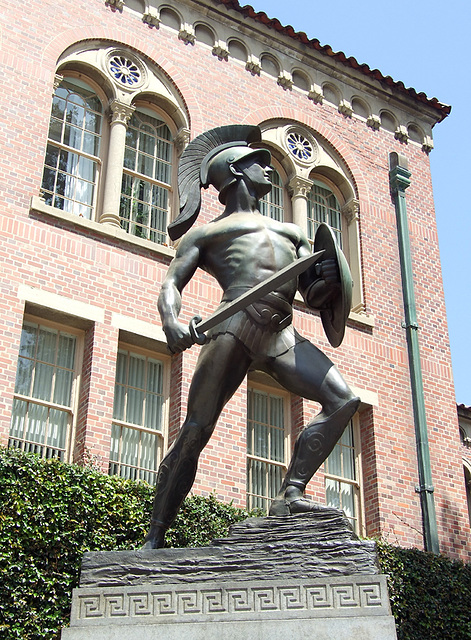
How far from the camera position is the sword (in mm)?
6113

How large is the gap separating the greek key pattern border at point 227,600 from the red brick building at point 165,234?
6159 millimetres

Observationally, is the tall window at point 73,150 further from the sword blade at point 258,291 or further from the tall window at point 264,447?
the sword blade at point 258,291

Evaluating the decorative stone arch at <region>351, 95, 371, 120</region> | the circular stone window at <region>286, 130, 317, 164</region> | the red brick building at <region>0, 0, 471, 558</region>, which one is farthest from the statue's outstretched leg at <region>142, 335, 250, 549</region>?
the decorative stone arch at <region>351, 95, 371, 120</region>

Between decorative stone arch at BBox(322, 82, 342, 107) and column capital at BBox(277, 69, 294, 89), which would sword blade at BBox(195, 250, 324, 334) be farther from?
decorative stone arch at BBox(322, 82, 342, 107)

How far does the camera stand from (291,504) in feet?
20.1

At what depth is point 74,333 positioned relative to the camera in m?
13.2

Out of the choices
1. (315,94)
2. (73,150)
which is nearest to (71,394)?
(73,150)

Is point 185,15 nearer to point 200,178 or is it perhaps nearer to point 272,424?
point 272,424

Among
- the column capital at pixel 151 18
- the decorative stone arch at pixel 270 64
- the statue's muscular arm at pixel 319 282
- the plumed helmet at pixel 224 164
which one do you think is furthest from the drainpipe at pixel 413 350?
the plumed helmet at pixel 224 164

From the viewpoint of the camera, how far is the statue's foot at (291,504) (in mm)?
6059

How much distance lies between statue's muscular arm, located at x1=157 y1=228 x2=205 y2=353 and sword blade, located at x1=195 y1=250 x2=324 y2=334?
0.44 feet

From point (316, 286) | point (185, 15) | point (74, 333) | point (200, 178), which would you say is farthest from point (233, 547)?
point (185, 15)

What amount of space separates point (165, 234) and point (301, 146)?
377 cm

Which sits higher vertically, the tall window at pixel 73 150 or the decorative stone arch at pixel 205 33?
the decorative stone arch at pixel 205 33
